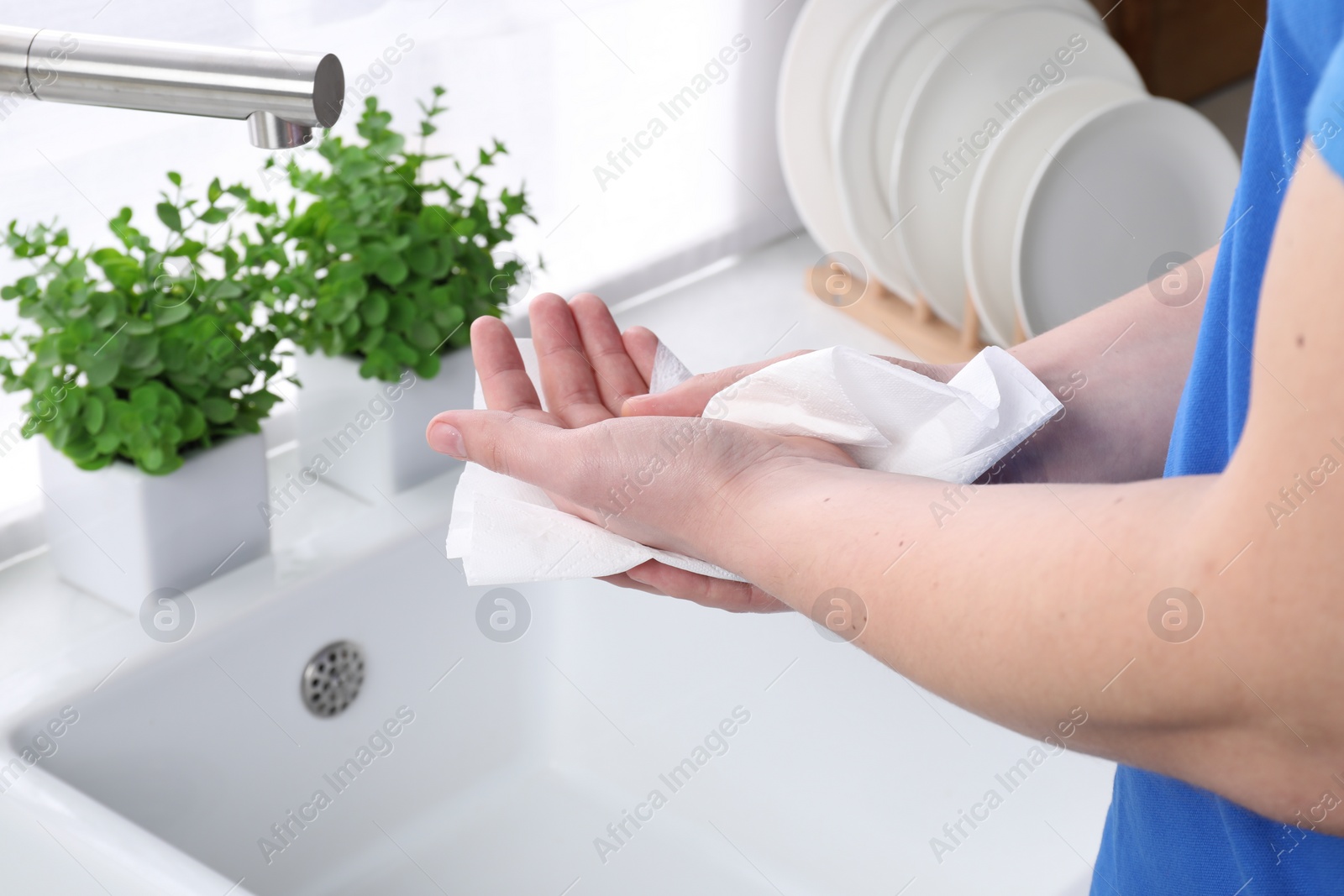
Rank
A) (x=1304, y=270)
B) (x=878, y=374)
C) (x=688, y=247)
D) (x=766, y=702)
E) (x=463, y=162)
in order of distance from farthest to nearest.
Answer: (x=688, y=247), (x=463, y=162), (x=766, y=702), (x=878, y=374), (x=1304, y=270)

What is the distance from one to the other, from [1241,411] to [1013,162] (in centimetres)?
84

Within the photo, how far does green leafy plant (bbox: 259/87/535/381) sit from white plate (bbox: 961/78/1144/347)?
16.9 inches

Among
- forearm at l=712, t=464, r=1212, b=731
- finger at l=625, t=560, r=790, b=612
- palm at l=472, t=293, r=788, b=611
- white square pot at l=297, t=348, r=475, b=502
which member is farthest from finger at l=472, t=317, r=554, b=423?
white square pot at l=297, t=348, r=475, b=502

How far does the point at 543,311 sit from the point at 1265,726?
0.48 meters

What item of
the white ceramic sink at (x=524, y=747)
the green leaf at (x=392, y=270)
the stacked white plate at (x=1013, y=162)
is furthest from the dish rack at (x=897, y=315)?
the green leaf at (x=392, y=270)

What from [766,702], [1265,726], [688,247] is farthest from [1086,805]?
[688,247]

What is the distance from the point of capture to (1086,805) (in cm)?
89

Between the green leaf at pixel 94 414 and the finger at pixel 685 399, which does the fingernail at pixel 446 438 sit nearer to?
the finger at pixel 685 399

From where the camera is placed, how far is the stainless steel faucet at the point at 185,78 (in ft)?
1.55

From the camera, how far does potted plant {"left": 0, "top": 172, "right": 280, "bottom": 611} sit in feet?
2.64

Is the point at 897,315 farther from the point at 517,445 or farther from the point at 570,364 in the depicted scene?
the point at 517,445

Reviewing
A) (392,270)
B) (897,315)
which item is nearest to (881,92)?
(897,315)

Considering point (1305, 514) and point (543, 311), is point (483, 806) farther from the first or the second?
point (1305, 514)

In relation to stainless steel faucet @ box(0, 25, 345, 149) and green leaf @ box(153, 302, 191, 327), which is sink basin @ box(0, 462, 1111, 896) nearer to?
green leaf @ box(153, 302, 191, 327)
